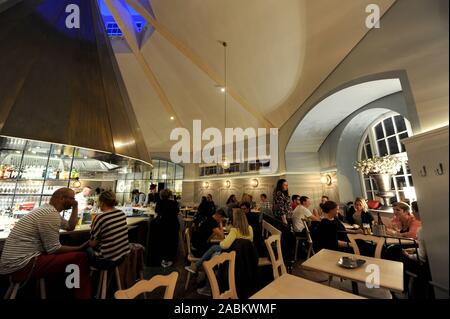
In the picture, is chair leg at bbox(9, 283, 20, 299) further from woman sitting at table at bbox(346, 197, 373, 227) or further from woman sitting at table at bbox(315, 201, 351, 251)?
woman sitting at table at bbox(346, 197, 373, 227)

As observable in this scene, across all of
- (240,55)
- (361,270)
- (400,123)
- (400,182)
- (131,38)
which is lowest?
(361,270)

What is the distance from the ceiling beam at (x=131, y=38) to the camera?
4852 mm

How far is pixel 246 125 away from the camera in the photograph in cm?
675

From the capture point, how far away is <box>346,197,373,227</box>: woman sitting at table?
366 cm

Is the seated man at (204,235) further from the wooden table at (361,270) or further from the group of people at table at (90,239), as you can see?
the wooden table at (361,270)

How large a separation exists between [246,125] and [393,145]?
14.2 ft

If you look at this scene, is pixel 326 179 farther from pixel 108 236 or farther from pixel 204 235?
pixel 108 236

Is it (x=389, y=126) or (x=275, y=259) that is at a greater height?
(x=389, y=126)

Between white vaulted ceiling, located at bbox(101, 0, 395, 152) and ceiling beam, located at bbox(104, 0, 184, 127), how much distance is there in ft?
0.14

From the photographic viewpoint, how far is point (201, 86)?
5875 millimetres

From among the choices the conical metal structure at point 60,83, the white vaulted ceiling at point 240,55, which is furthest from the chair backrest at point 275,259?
the white vaulted ceiling at point 240,55

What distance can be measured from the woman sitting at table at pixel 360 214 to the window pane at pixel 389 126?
180 centimetres

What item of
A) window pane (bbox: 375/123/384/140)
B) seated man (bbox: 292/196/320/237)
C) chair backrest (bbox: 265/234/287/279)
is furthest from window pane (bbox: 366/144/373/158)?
chair backrest (bbox: 265/234/287/279)

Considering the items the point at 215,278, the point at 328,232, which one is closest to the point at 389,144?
the point at 328,232
